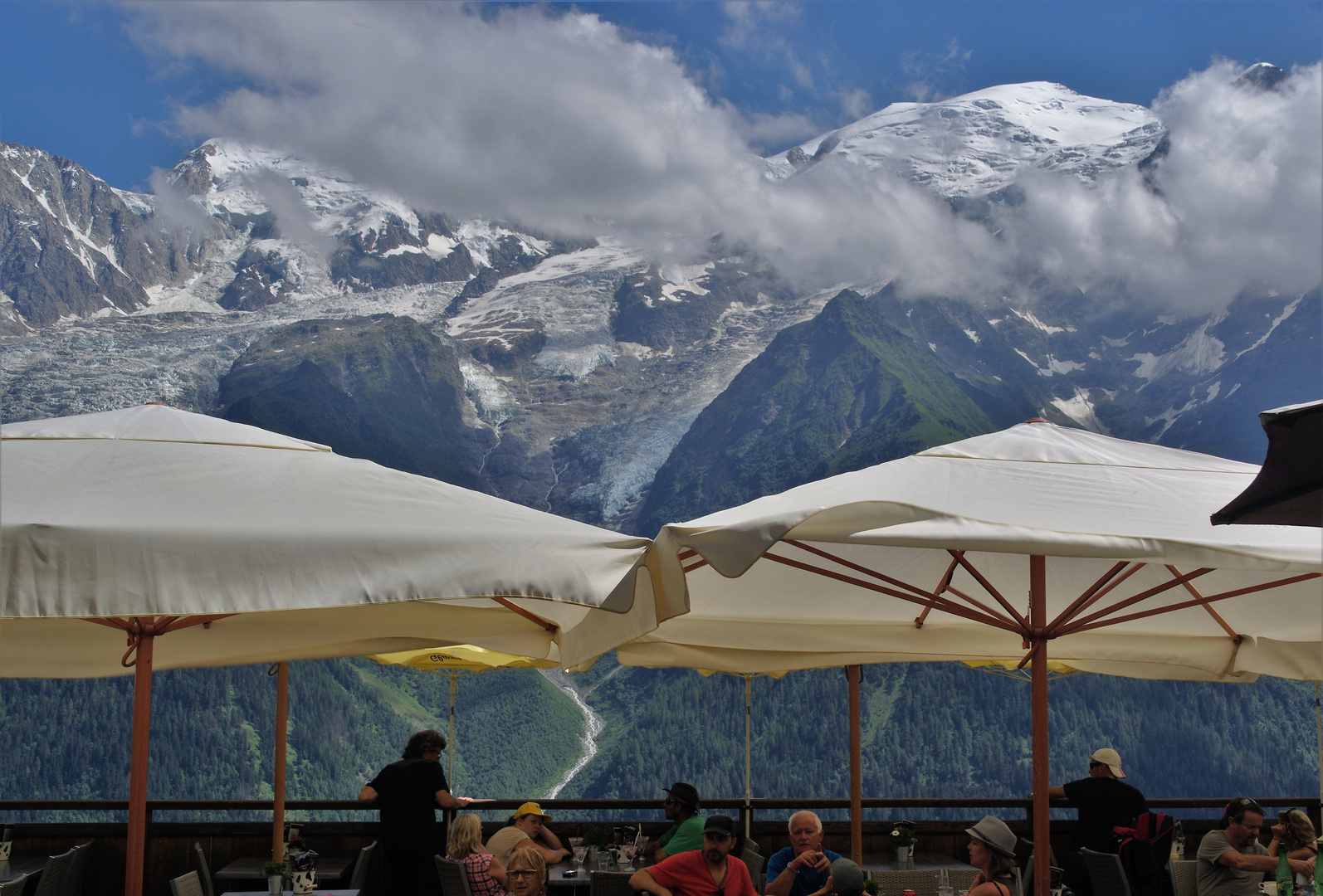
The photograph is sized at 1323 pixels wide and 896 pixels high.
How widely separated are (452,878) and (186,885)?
145cm

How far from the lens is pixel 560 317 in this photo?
146 metres

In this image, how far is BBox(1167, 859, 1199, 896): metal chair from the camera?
6.48m

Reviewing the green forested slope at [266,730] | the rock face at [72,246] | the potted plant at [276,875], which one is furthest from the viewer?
the rock face at [72,246]

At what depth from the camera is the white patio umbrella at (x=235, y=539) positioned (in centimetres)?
295

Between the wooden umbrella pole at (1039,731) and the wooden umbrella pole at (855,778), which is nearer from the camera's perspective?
the wooden umbrella pole at (1039,731)

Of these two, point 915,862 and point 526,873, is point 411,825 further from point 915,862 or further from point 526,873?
point 915,862

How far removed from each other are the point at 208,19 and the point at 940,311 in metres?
98.0

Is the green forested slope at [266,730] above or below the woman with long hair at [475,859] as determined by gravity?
below

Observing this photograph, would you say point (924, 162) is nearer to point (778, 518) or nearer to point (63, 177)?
point (63, 177)

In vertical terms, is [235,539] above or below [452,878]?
above

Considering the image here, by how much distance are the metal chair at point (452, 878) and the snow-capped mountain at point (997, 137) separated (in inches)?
5845

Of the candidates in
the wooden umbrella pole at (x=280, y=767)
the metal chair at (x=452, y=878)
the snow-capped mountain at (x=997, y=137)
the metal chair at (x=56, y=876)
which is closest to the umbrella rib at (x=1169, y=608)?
the metal chair at (x=452, y=878)

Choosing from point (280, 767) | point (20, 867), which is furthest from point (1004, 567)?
point (20, 867)

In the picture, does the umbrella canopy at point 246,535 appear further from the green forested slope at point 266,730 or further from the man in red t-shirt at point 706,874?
the green forested slope at point 266,730
